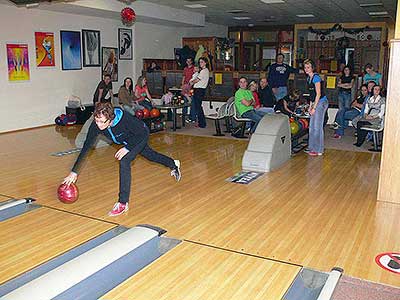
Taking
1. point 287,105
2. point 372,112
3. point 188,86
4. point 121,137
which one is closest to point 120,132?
point 121,137

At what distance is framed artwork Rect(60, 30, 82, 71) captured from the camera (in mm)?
8984

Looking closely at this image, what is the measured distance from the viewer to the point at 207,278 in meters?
2.70

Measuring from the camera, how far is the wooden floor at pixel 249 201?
3.16 metres

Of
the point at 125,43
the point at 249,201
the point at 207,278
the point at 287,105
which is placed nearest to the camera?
the point at 207,278

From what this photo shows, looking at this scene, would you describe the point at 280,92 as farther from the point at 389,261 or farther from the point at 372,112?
the point at 389,261

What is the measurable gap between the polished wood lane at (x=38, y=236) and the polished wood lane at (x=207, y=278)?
0.71 meters

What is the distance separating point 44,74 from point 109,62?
1840 millimetres

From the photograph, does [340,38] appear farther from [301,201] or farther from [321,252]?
[321,252]

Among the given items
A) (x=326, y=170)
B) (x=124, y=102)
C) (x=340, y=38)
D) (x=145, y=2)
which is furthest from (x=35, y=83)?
(x=340, y=38)

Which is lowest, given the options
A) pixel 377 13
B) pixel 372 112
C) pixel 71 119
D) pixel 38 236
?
pixel 38 236

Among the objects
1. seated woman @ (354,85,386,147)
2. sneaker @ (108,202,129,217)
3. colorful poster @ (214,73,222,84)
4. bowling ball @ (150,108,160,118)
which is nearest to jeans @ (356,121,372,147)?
seated woman @ (354,85,386,147)

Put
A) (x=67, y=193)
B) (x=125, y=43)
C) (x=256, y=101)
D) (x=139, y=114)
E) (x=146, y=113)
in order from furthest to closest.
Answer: (x=125, y=43), (x=146, y=113), (x=139, y=114), (x=256, y=101), (x=67, y=193)

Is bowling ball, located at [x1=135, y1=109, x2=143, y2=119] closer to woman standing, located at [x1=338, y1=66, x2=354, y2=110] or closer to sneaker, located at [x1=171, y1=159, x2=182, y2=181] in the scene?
sneaker, located at [x1=171, y1=159, x2=182, y2=181]

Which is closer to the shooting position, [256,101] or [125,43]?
[256,101]
